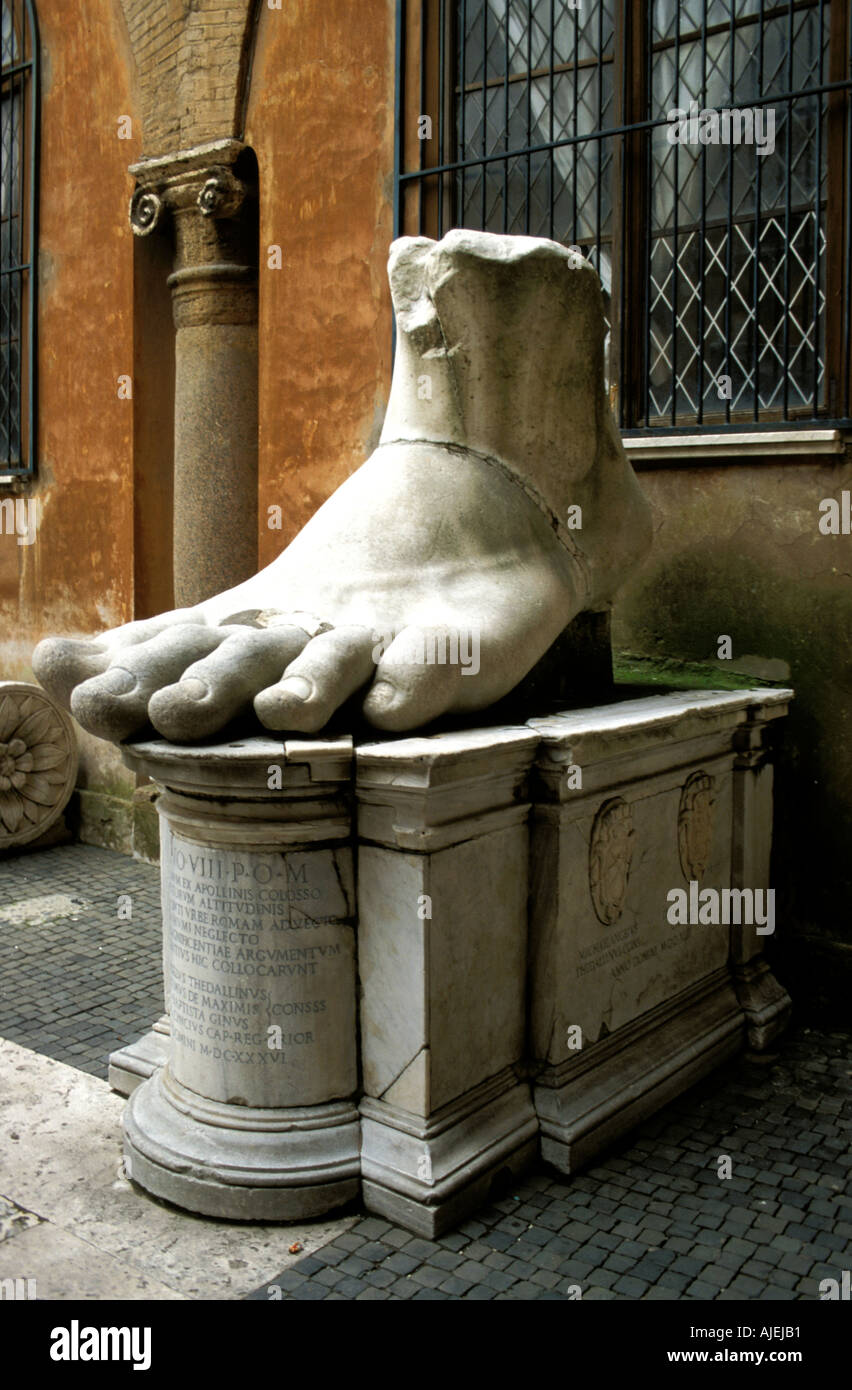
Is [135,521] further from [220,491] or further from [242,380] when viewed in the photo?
[242,380]

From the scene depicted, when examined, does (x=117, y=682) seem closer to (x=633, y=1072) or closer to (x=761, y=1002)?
(x=633, y=1072)

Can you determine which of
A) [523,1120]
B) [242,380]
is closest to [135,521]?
[242,380]

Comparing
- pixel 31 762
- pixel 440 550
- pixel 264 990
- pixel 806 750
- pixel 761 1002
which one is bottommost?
pixel 761 1002

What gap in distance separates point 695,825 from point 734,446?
4.67 feet

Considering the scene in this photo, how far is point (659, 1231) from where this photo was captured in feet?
8.87

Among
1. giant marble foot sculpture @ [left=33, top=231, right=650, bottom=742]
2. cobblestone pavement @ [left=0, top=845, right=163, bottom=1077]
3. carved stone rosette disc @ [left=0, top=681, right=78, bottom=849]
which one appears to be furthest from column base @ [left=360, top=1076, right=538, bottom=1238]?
carved stone rosette disc @ [left=0, top=681, right=78, bottom=849]

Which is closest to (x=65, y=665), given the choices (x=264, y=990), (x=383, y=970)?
(x=264, y=990)

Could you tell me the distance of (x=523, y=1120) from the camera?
2932 mm

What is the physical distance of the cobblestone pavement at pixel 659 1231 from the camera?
2475mm

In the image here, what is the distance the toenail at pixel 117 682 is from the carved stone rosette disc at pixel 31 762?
3390 millimetres
